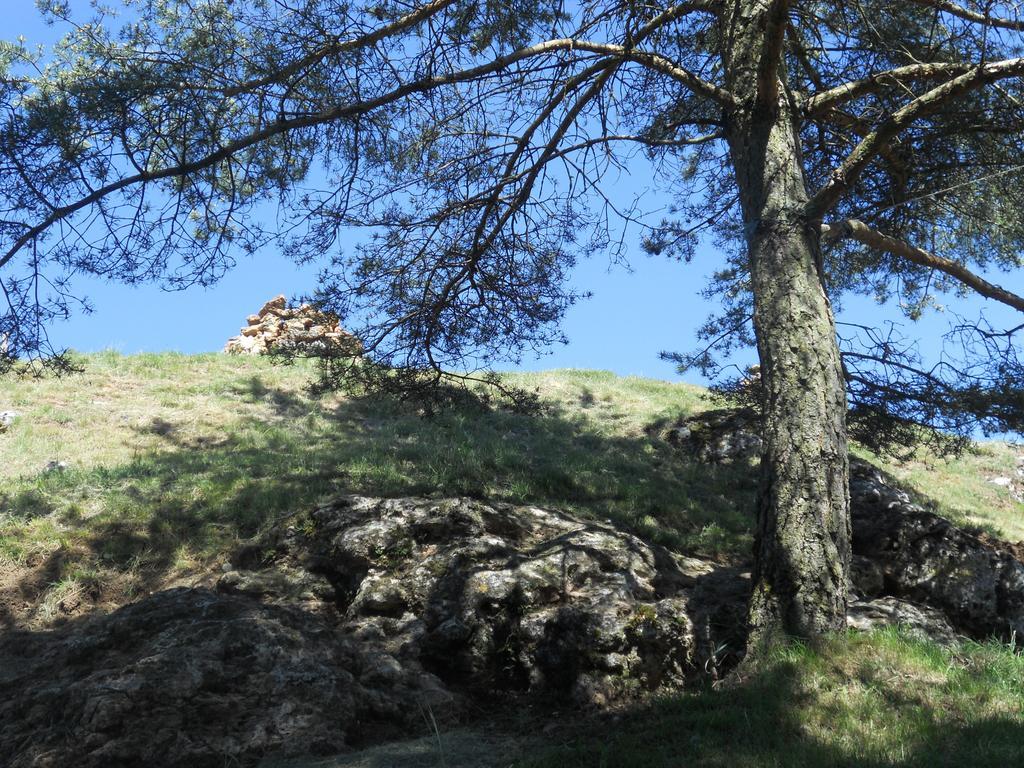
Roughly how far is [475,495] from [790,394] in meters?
3.80

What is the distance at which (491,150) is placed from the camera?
7883 mm

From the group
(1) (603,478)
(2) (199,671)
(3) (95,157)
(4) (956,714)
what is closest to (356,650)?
(2) (199,671)

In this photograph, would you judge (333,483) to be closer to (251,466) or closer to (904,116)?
(251,466)

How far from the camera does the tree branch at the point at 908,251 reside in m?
6.32

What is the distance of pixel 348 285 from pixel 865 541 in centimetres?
530

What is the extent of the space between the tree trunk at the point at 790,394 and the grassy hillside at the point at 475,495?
401 millimetres

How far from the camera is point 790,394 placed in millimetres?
5414

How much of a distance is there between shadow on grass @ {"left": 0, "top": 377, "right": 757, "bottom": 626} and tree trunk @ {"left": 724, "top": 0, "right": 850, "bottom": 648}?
295 centimetres

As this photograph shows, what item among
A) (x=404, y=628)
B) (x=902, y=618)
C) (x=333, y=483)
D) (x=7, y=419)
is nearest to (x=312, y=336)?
(x=333, y=483)

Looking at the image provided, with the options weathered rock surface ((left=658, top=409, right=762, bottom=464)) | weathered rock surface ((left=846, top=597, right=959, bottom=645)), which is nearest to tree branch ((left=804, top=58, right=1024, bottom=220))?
weathered rock surface ((left=846, top=597, right=959, bottom=645))

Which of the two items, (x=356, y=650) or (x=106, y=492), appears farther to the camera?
(x=106, y=492)

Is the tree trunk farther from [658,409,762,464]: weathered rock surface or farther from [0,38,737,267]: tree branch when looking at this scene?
[658,409,762,464]: weathered rock surface

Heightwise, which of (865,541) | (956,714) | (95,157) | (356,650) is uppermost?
(95,157)

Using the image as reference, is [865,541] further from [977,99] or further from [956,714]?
[977,99]
